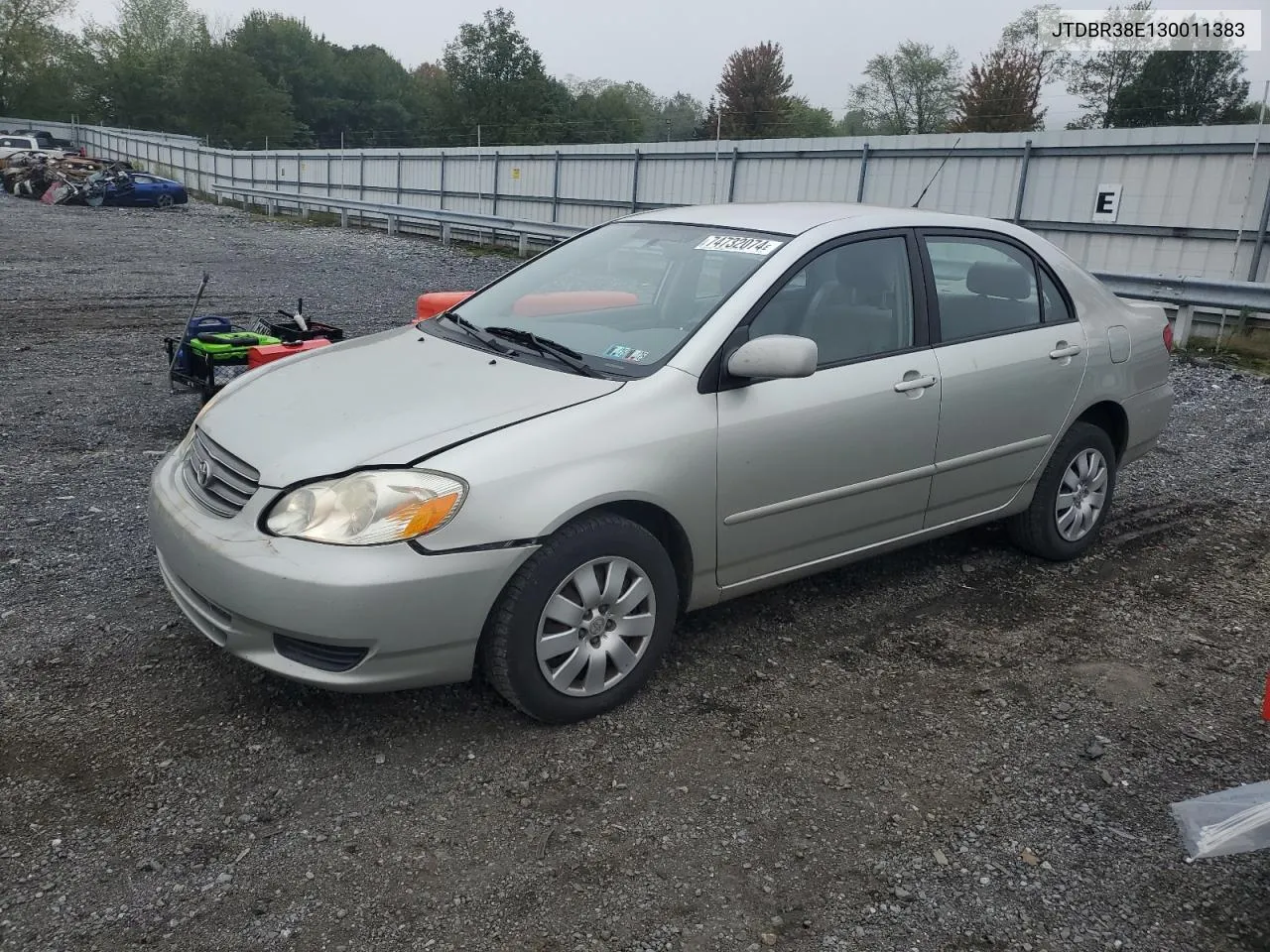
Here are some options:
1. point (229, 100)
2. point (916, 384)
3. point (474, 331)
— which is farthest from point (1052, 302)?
point (229, 100)

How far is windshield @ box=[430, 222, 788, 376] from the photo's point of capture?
371 centimetres

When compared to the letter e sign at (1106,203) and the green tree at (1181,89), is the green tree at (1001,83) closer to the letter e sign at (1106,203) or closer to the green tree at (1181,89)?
the green tree at (1181,89)

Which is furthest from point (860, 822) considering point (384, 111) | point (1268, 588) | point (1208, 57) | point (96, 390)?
point (384, 111)

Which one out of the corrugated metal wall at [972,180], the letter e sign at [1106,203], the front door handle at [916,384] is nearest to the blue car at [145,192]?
the corrugated metal wall at [972,180]

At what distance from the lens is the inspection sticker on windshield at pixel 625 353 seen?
3.60 metres

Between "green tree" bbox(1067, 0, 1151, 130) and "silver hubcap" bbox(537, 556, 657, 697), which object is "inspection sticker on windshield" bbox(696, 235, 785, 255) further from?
"green tree" bbox(1067, 0, 1151, 130)

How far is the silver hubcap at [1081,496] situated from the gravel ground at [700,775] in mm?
204

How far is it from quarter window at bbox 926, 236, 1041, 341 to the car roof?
0.34 feet

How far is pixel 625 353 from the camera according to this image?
11.9ft

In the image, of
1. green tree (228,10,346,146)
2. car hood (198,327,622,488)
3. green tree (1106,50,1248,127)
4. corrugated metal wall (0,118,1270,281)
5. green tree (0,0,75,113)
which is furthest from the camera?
green tree (228,10,346,146)

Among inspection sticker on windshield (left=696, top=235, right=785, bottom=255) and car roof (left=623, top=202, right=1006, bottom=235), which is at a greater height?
car roof (left=623, top=202, right=1006, bottom=235)

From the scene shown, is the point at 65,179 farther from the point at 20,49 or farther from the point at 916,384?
the point at 20,49

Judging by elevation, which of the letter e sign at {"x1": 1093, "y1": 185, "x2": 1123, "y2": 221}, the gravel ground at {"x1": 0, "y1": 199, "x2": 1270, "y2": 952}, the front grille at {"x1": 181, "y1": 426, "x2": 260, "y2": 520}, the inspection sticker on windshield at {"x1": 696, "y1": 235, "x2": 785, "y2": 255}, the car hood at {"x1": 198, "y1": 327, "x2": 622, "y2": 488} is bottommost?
the gravel ground at {"x1": 0, "y1": 199, "x2": 1270, "y2": 952}

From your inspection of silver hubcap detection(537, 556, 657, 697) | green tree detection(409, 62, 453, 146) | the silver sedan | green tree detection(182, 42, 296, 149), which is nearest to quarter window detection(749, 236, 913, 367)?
the silver sedan
